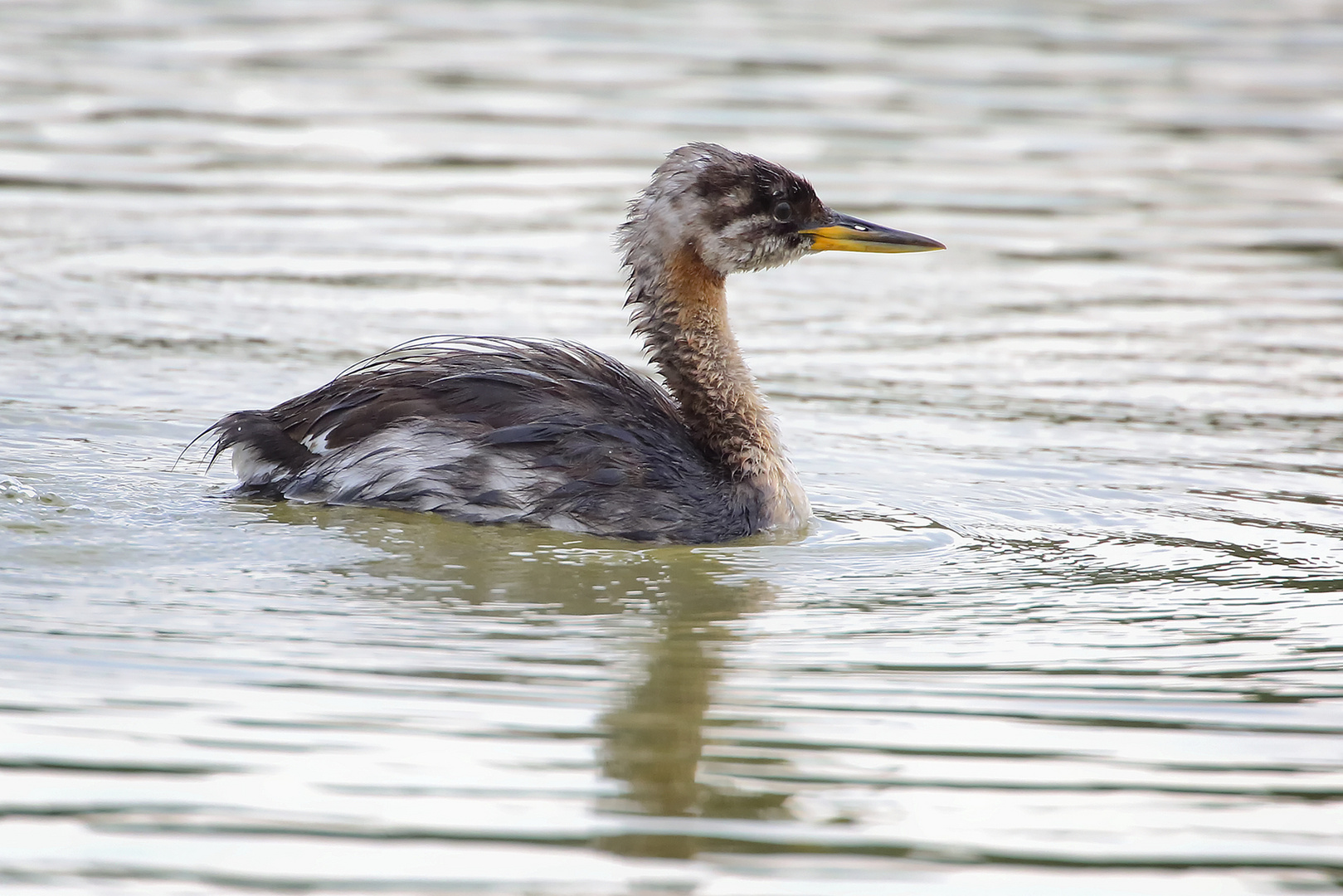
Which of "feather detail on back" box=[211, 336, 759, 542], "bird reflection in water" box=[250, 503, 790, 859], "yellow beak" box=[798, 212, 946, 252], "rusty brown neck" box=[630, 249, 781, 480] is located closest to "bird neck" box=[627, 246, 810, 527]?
"rusty brown neck" box=[630, 249, 781, 480]

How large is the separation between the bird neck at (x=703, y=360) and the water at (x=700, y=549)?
0.49m

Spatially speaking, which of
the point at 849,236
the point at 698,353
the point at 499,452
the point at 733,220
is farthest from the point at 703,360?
the point at 499,452

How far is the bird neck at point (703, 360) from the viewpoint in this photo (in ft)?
24.7

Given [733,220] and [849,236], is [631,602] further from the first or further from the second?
[849,236]

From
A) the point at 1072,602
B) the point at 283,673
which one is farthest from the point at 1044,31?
the point at 283,673

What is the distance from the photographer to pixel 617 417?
284 inches

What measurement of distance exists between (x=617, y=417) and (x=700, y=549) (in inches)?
23.0

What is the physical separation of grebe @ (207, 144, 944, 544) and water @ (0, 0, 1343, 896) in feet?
0.64

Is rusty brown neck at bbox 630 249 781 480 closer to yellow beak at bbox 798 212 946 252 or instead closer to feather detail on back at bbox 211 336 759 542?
feather detail on back at bbox 211 336 759 542

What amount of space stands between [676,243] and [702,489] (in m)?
1.07

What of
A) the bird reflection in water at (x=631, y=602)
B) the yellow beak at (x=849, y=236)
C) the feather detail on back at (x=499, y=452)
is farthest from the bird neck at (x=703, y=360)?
the bird reflection in water at (x=631, y=602)

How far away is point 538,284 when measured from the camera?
11.1m

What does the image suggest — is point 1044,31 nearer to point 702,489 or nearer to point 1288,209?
point 1288,209

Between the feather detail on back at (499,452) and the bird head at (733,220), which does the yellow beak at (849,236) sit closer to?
the bird head at (733,220)
